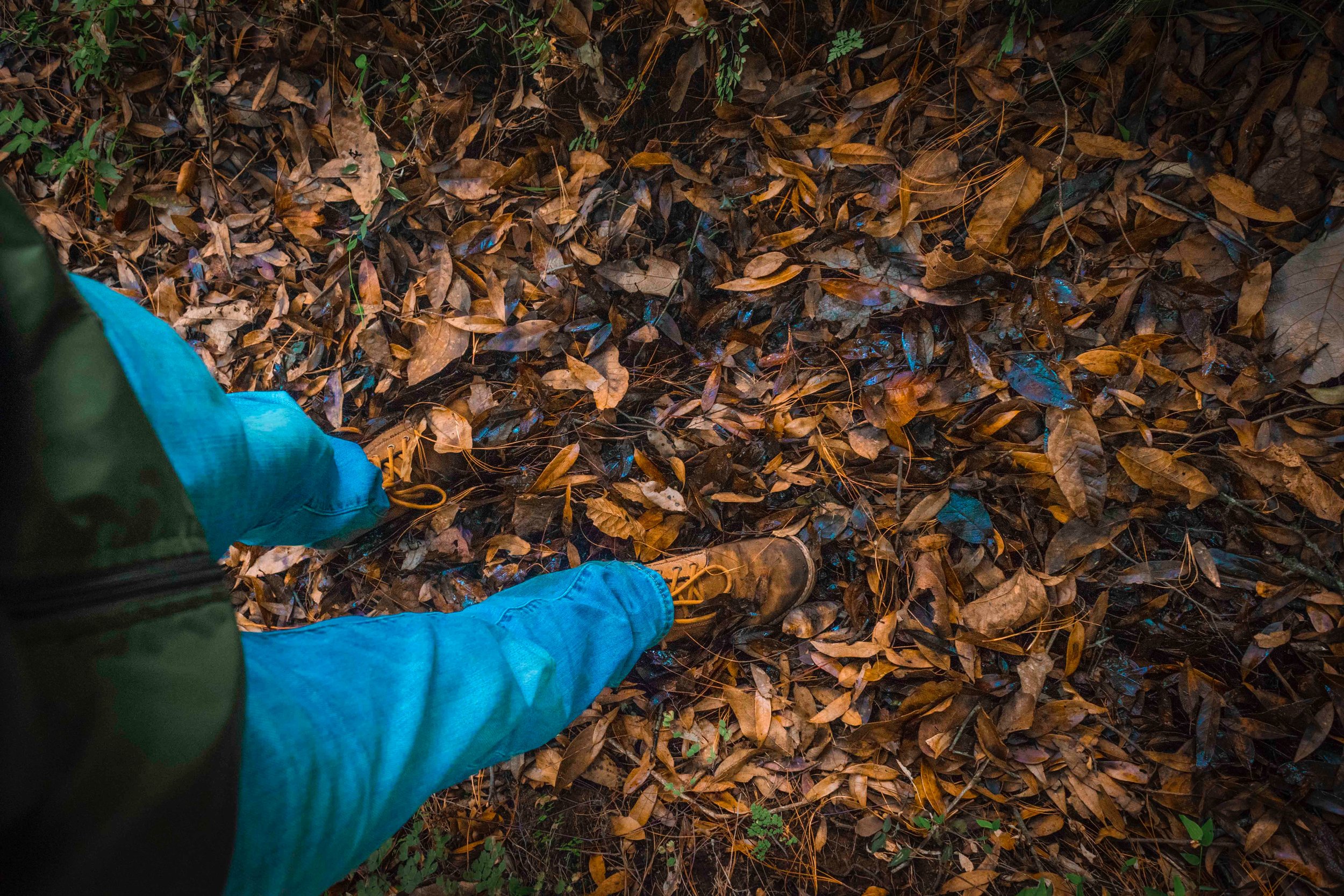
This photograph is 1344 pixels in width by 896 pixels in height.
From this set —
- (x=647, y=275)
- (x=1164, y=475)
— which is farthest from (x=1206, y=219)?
(x=647, y=275)

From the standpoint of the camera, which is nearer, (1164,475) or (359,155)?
(1164,475)

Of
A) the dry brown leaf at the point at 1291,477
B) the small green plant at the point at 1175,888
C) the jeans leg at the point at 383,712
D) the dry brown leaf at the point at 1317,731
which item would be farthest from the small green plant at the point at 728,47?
the small green plant at the point at 1175,888

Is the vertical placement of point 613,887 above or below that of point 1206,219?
below

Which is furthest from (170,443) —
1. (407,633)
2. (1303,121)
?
(1303,121)

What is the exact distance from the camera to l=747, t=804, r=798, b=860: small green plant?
50.9 inches

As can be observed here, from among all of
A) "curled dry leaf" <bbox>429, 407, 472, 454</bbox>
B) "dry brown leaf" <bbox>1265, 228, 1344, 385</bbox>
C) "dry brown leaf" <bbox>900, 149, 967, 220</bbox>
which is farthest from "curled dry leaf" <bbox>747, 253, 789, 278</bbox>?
"dry brown leaf" <bbox>1265, 228, 1344, 385</bbox>

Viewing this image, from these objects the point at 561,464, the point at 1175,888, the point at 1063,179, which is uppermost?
the point at 1063,179

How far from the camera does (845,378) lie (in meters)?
1.33

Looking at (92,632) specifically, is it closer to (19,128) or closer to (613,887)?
(613,887)

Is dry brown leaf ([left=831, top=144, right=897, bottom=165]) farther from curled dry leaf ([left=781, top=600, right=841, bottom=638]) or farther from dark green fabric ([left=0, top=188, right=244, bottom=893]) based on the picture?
dark green fabric ([left=0, top=188, right=244, bottom=893])

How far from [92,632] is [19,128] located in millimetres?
2105

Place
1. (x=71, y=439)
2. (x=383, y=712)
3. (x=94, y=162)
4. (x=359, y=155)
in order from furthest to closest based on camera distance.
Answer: (x=94, y=162)
(x=359, y=155)
(x=383, y=712)
(x=71, y=439)

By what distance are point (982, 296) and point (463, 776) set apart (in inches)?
53.0

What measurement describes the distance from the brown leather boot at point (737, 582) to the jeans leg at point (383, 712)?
219 millimetres
